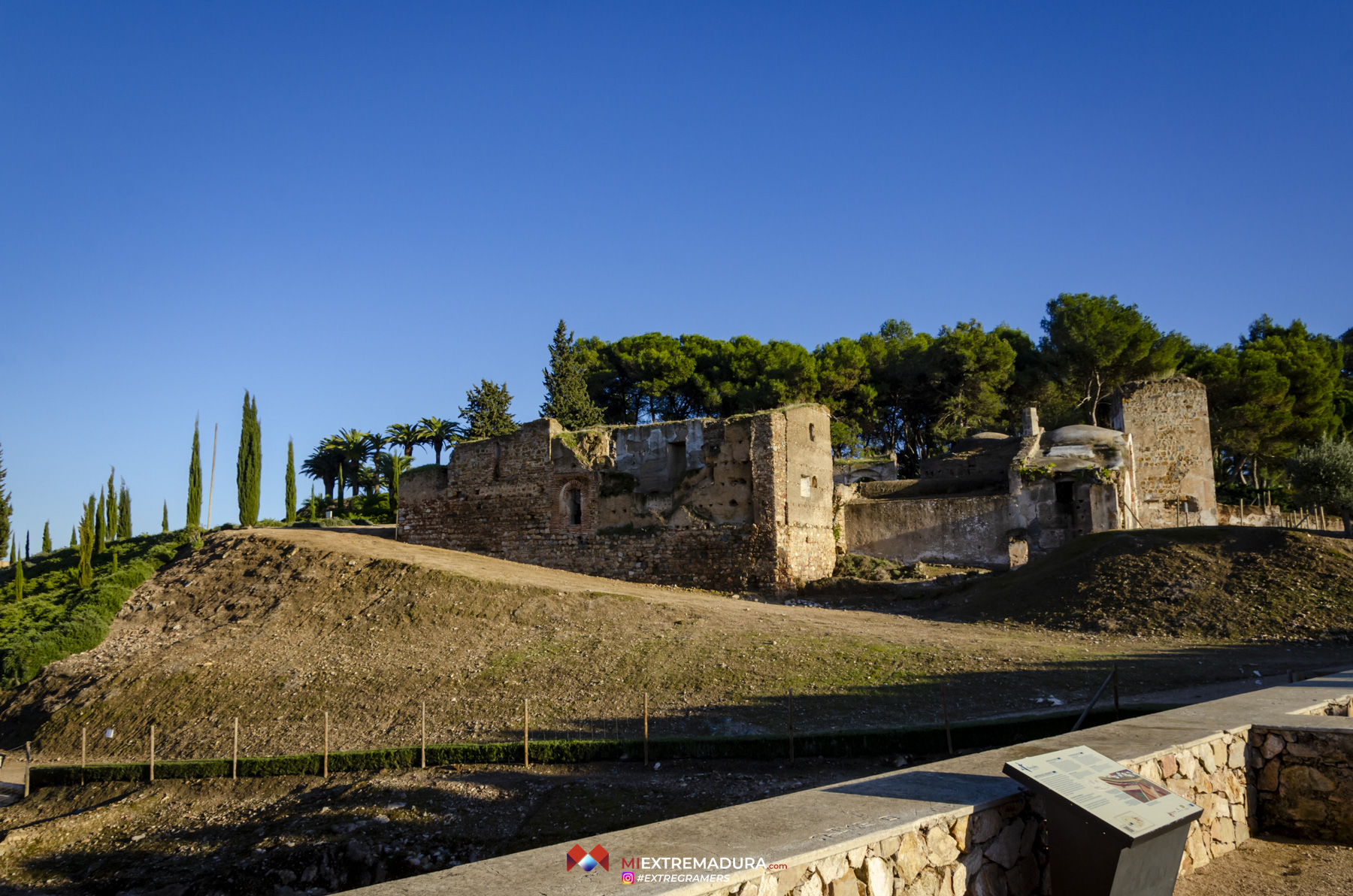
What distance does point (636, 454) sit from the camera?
2253 centimetres

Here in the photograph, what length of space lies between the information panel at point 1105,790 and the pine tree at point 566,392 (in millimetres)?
27912

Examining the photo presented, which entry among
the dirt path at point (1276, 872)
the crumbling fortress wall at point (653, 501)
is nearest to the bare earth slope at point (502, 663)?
the crumbling fortress wall at point (653, 501)

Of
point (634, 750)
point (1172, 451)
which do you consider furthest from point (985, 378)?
point (634, 750)

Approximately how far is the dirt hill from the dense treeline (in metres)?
18.1

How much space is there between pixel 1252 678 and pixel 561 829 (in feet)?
29.8

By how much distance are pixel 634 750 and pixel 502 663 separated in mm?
4759

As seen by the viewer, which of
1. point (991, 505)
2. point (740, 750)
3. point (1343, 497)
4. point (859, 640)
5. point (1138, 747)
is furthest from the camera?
point (991, 505)

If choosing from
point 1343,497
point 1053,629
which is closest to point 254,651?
point 1053,629

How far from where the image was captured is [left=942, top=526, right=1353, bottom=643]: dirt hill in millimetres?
14234

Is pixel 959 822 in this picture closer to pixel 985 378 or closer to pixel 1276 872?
pixel 1276 872

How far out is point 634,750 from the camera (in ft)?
33.0

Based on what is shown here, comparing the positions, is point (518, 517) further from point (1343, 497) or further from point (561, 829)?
point (1343, 497)

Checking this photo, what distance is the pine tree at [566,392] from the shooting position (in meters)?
32.8

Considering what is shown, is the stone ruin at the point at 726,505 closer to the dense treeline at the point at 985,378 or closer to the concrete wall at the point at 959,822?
the dense treeline at the point at 985,378
